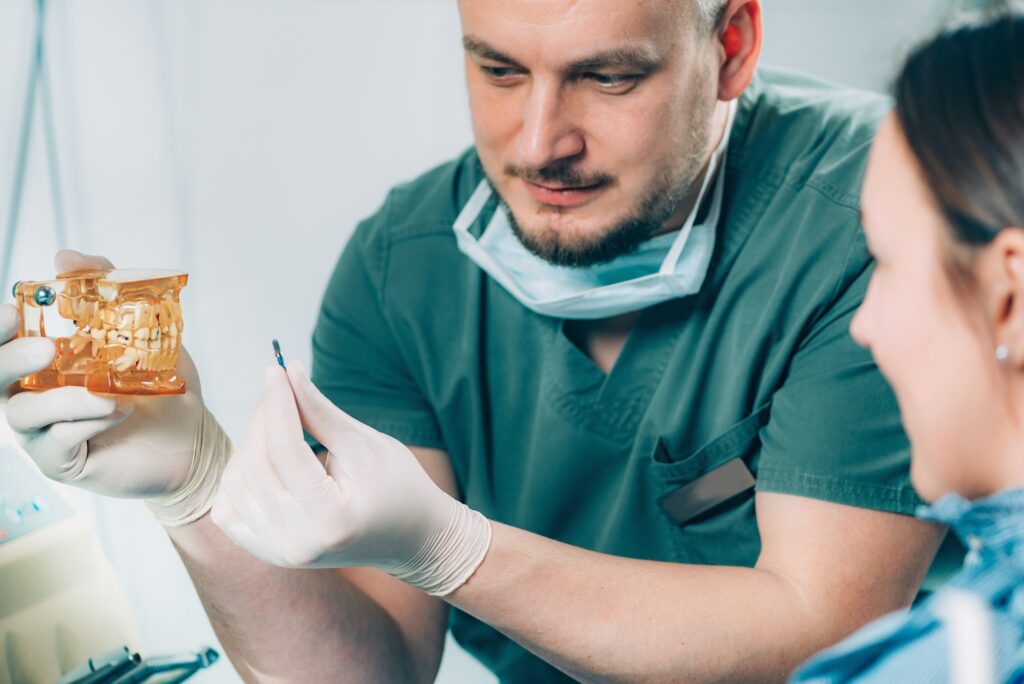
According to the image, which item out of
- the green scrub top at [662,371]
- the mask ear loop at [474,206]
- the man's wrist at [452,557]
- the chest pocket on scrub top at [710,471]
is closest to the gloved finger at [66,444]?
the man's wrist at [452,557]

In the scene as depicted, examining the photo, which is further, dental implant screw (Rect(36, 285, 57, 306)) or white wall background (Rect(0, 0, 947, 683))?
white wall background (Rect(0, 0, 947, 683))

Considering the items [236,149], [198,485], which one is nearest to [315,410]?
[198,485]

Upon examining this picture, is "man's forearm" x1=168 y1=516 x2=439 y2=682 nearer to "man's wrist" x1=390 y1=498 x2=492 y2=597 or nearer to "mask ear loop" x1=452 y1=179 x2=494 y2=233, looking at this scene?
"man's wrist" x1=390 y1=498 x2=492 y2=597

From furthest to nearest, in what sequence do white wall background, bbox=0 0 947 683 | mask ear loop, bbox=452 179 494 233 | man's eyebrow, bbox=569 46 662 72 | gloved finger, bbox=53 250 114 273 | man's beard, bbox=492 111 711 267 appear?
white wall background, bbox=0 0 947 683 → mask ear loop, bbox=452 179 494 233 → man's beard, bbox=492 111 711 267 → man's eyebrow, bbox=569 46 662 72 → gloved finger, bbox=53 250 114 273

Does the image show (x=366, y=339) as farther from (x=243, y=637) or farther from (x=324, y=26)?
(x=324, y=26)

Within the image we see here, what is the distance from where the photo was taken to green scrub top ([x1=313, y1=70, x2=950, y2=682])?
1.20 meters

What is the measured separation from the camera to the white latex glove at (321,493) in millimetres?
959

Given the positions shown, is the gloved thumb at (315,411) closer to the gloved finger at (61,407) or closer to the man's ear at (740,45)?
the gloved finger at (61,407)

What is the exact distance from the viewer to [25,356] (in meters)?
0.98

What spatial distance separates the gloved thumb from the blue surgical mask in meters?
0.39

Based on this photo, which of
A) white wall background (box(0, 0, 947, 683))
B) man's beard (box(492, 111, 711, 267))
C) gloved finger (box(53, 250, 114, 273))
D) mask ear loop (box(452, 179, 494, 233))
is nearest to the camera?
gloved finger (box(53, 250, 114, 273))

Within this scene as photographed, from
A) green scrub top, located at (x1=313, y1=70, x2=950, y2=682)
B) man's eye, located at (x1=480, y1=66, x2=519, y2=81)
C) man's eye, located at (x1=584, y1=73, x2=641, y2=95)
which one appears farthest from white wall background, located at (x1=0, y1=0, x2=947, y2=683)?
man's eye, located at (x1=584, y1=73, x2=641, y2=95)

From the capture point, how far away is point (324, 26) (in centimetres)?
197

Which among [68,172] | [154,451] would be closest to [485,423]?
[154,451]
